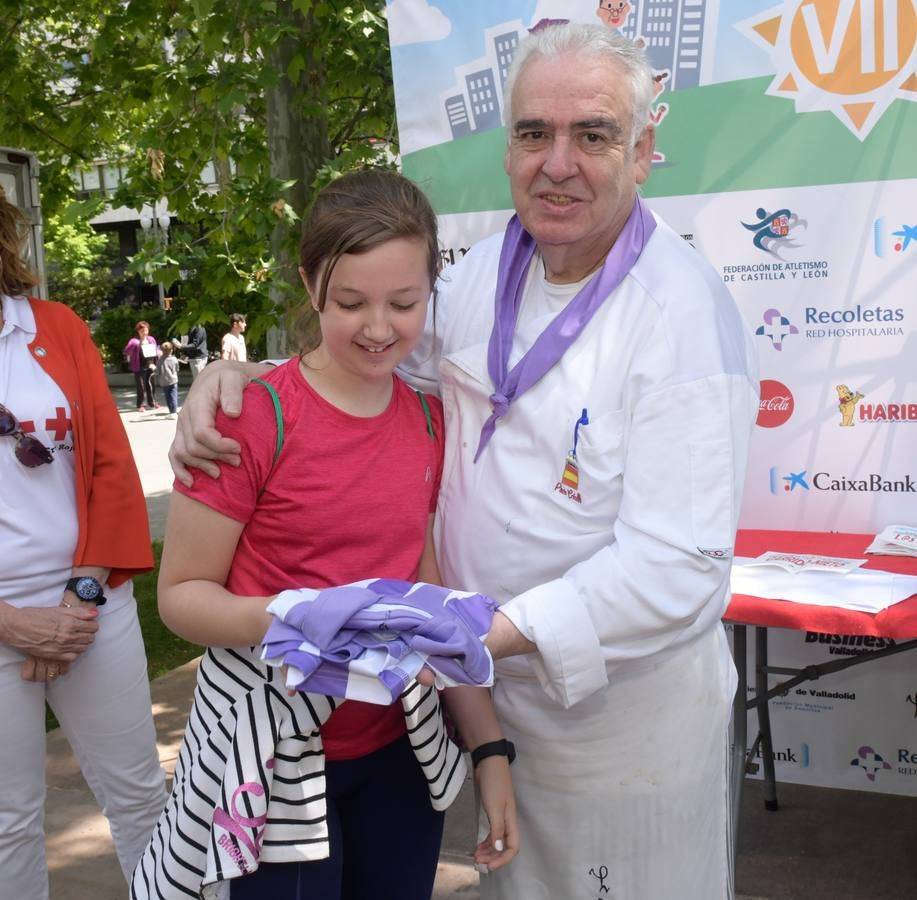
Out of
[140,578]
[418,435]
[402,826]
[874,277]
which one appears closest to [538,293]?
[418,435]

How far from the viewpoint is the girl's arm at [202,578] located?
5.08 feet

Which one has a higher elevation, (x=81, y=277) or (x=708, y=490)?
(x=81, y=277)

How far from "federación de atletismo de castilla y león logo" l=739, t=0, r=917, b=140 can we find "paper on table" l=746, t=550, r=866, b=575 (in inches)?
47.5

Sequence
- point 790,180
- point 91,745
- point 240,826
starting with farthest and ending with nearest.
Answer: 1. point 790,180
2. point 91,745
3. point 240,826

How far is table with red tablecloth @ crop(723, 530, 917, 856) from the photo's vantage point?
260cm

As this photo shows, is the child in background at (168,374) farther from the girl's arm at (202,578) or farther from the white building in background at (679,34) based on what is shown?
the girl's arm at (202,578)

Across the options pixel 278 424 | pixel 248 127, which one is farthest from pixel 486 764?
pixel 248 127

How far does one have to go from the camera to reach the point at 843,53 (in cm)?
303

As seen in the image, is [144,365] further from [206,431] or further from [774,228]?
[206,431]

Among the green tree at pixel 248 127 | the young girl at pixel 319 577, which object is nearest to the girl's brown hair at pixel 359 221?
the young girl at pixel 319 577

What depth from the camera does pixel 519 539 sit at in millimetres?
1746

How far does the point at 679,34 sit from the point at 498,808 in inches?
94.8

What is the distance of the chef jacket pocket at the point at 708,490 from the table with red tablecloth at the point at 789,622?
1.21 metres

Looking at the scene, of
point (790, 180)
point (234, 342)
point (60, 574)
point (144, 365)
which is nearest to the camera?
point (60, 574)
